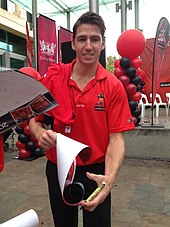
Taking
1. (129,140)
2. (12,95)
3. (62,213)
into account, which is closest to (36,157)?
(129,140)

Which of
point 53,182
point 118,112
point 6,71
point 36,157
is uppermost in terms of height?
point 6,71

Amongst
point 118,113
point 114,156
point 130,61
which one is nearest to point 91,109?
point 118,113

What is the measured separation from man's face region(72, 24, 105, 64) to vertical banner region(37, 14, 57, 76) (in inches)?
178

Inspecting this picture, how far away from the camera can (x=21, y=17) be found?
43.0 feet

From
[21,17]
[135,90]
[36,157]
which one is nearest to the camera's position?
[36,157]

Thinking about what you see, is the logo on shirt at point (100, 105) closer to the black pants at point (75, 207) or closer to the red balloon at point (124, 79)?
the black pants at point (75, 207)

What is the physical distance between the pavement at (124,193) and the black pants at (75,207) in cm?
113

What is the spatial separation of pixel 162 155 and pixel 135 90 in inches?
58.4

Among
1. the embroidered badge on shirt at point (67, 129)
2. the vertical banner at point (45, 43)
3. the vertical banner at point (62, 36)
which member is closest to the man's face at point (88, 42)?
the embroidered badge on shirt at point (67, 129)

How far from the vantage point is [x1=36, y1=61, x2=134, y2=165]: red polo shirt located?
3.98ft

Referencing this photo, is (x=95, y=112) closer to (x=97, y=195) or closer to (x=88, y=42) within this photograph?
(x=88, y=42)

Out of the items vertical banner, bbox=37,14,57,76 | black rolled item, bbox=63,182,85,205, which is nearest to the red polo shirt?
black rolled item, bbox=63,182,85,205

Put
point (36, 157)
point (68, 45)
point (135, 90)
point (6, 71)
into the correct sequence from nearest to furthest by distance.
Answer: point (6, 71) → point (68, 45) → point (36, 157) → point (135, 90)

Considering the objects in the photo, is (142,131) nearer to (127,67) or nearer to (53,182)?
(127,67)
